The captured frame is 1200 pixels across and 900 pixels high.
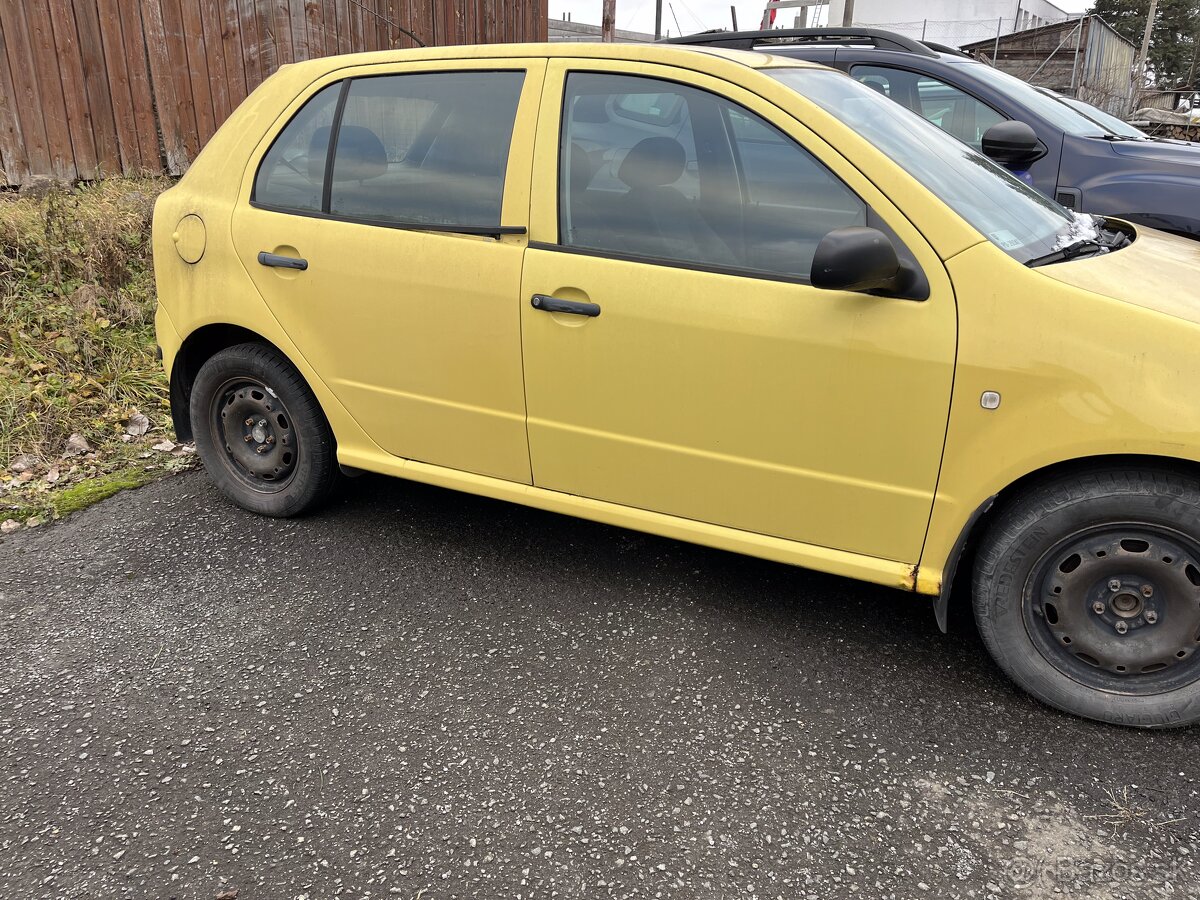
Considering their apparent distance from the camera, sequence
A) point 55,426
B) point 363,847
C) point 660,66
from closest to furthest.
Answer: point 363,847 → point 660,66 → point 55,426

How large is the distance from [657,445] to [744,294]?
1.84 ft

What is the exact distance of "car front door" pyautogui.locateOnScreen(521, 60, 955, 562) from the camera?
8.61 ft

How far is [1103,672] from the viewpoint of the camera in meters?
2.66

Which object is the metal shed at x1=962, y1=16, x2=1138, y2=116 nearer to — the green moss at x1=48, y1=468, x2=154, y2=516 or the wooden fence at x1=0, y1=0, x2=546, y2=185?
the wooden fence at x1=0, y1=0, x2=546, y2=185

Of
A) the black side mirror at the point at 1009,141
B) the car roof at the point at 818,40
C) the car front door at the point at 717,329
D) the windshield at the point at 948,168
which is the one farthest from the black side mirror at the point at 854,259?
the car roof at the point at 818,40

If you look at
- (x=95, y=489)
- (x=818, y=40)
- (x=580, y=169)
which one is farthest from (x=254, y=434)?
(x=818, y=40)

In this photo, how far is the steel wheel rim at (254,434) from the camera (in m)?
3.83

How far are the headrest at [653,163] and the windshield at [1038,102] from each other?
3.21 meters

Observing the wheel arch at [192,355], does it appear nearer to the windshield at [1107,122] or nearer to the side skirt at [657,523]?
the side skirt at [657,523]

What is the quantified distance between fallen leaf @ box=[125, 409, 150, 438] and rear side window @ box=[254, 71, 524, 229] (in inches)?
80.6

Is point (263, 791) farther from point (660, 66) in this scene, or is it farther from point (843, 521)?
point (660, 66)

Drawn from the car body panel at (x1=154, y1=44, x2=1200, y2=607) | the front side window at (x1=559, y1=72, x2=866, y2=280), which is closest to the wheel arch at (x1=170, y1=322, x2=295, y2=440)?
the car body panel at (x1=154, y1=44, x2=1200, y2=607)

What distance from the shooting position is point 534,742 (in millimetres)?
2625

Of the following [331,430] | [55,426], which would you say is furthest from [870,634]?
[55,426]
